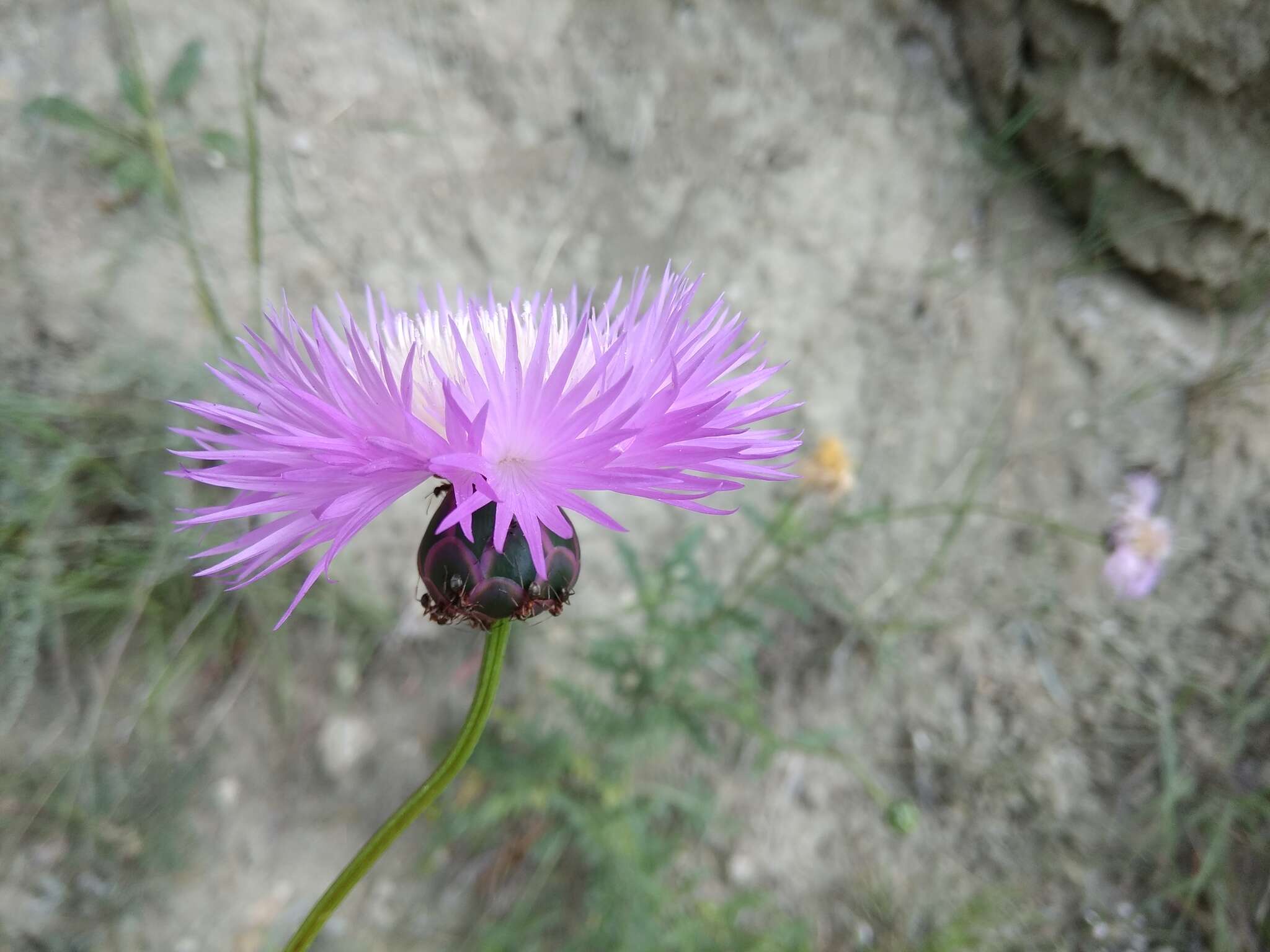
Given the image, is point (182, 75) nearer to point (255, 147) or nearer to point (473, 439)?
point (255, 147)

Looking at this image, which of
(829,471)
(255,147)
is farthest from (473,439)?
(829,471)

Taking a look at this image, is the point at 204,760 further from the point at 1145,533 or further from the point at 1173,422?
the point at 1173,422

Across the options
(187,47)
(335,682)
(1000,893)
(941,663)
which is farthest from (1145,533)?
(187,47)

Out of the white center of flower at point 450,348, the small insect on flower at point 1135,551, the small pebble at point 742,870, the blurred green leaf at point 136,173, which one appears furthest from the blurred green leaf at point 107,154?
the small insect on flower at point 1135,551

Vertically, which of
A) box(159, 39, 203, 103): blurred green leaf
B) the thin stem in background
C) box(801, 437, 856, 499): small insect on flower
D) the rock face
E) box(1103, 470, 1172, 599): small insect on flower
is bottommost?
box(1103, 470, 1172, 599): small insect on flower

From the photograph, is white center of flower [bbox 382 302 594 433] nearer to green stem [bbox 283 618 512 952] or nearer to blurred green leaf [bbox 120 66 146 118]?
green stem [bbox 283 618 512 952]

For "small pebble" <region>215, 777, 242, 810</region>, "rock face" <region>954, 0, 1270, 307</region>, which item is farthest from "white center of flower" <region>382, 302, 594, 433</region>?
"rock face" <region>954, 0, 1270, 307</region>
